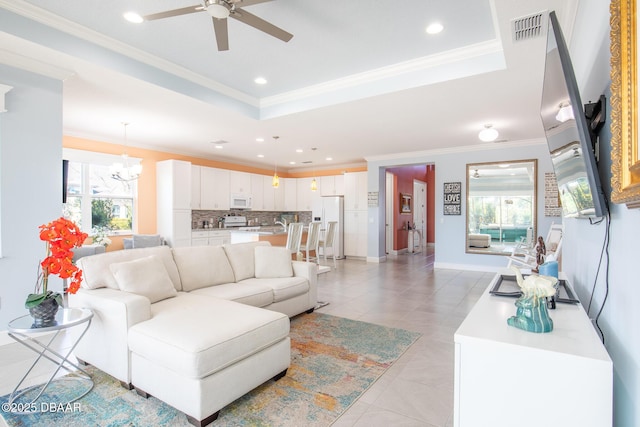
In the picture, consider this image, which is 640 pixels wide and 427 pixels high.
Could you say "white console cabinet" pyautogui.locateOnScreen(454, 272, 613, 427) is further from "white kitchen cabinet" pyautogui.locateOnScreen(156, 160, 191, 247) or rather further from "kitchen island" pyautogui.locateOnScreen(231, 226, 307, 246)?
"white kitchen cabinet" pyautogui.locateOnScreen(156, 160, 191, 247)

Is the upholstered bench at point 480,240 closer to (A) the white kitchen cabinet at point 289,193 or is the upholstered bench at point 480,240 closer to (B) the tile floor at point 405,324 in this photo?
(B) the tile floor at point 405,324

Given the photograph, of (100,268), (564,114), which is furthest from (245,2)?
(100,268)

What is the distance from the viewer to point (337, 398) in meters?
2.12

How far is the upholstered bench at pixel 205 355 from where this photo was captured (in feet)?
5.96

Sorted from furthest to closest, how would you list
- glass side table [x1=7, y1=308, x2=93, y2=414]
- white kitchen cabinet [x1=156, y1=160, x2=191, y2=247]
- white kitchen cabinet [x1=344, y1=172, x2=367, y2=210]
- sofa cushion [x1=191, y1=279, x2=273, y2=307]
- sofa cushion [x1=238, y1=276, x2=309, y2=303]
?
white kitchen cabinet [x1=344, y1=172, x2=367, y2=210] < white kitchen cabinet [x1=156, y1=160, x2=191, y2=247] < sofa cushion [x1=238, y1=276, x2=309, y2=303] < sofa cushion [x1=191, y1=279, x2=273, y2=307] < glass side table [x1=7, y1=308, x2=93, y2=414]

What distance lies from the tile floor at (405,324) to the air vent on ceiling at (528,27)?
2.60 metres

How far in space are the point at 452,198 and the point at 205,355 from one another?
628 cm

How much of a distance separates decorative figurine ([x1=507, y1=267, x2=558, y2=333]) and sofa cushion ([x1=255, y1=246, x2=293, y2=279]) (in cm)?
278

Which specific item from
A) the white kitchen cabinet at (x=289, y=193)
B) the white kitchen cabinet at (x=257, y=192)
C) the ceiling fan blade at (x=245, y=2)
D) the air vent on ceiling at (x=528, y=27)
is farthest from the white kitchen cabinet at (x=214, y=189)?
the air vent on ceiling at (x=528, y=27)

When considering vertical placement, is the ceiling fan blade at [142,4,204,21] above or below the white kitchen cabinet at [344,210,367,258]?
above

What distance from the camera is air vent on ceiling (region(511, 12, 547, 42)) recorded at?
2389 mm

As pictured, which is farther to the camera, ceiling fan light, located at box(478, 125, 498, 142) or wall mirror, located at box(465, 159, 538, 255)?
wall mirror, located at box(465, 159, 538, 255)

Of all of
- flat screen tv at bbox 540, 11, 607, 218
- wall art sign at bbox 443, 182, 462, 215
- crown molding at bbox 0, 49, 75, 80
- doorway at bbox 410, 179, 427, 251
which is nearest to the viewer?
flat screen tv at bbox 540, 11, 607, 218

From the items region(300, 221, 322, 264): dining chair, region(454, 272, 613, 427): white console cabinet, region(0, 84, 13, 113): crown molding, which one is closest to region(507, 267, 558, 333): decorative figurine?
region(454, 272, 613, 427): white console cabinet
